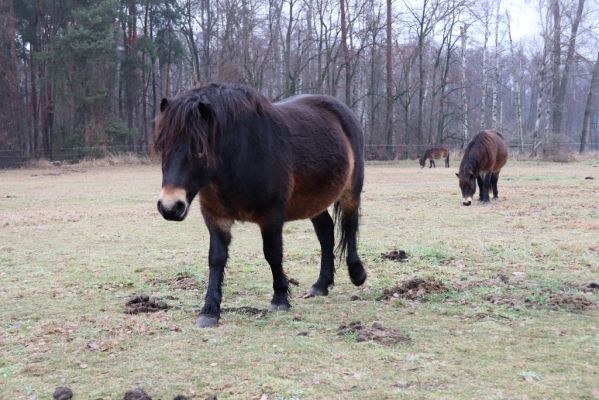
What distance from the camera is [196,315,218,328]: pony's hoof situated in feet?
12.8

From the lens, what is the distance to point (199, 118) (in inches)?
144

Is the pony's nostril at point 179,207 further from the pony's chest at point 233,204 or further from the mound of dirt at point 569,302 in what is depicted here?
the mound of dirt at point 569,302

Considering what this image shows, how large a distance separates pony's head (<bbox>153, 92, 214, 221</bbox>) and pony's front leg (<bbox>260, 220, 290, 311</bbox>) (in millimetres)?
698

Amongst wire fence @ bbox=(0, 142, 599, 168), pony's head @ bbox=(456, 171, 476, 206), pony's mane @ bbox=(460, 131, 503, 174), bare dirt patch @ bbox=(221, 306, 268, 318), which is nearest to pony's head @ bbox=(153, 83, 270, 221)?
bare dirt patch @ bbox=(221, 306, 268, 318)

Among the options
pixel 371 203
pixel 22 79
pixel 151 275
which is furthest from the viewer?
pixel 22 79

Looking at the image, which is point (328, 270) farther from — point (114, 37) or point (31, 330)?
point (114, 37)

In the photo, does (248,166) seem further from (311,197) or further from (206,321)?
(206,321)

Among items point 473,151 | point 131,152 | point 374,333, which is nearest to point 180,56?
point 131,152

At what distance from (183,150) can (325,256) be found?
213cm

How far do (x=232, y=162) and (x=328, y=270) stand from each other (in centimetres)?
177

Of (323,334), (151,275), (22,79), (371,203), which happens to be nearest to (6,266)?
(151,275)

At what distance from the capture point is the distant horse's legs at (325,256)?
4996mm

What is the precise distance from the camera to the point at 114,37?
1293 inches

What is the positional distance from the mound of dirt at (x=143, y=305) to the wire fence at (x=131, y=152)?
3002 centimetres
